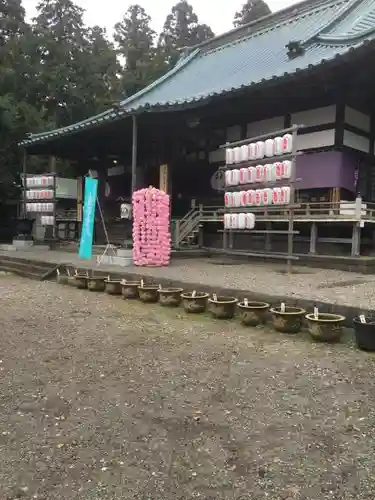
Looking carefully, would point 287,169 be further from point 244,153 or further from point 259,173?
point 244,153

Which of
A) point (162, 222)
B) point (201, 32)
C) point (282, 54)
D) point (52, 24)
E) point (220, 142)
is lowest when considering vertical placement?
point (162, 222)

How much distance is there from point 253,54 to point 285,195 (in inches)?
332

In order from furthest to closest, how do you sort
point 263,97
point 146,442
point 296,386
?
point 263,97
point 296,386
point 146,442

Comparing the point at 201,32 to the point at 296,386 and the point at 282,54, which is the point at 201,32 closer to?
the point at 282,54

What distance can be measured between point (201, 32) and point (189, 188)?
96.9 ft

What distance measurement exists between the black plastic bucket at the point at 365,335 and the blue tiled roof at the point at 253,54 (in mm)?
7603

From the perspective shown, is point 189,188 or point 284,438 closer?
point 284,438

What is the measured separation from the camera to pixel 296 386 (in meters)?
3.91

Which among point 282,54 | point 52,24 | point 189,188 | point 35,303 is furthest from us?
point 52,24

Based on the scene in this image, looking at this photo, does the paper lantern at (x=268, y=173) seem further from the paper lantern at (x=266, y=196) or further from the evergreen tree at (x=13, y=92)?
the evergreen tree at (x=13, y=92)

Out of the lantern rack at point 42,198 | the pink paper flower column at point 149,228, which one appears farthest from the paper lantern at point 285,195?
the lantern rack at point 42,198

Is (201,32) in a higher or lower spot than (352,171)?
higher

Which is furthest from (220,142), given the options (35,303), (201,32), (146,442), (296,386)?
(201,32)

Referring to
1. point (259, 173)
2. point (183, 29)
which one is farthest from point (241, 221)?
point (183, 29)
